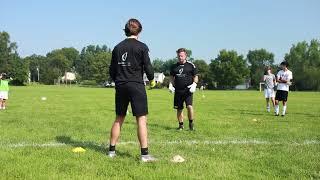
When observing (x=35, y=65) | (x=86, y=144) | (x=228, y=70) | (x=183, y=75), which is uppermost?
(x=35, y=65)

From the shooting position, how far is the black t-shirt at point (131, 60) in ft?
24.5

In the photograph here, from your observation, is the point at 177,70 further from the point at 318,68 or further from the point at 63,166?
the point at 318,68

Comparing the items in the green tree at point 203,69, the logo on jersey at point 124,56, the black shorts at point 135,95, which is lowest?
the black shorts at point 135,95

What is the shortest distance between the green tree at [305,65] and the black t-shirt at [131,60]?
110209 mm

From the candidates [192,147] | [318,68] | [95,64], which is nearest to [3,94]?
[192,147]

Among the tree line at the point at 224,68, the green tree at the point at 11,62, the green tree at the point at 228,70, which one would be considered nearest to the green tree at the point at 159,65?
the tree line at the point at 224,68

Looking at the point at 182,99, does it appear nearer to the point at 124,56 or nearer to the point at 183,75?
the point at 183,75

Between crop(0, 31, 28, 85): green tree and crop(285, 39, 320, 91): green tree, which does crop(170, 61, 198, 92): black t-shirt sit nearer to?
crop(285, 39, 320, 91): green tree

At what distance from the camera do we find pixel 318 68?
12262cm

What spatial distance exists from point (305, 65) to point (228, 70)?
20.3m

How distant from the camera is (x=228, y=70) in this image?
5241 inches

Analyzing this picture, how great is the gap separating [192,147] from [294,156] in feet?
6.12

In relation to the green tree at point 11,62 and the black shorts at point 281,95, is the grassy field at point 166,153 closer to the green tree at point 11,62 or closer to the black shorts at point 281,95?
the black shorts at point 281,95

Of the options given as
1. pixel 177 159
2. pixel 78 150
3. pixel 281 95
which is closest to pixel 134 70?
pixel 177 159
